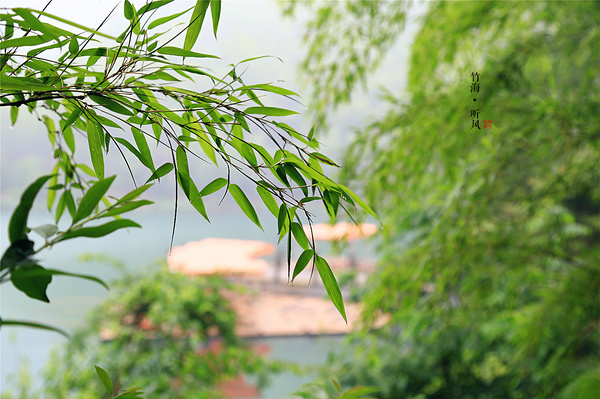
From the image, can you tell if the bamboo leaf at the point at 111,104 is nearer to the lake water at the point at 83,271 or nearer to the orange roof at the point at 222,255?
the lake water at the point at 83,271

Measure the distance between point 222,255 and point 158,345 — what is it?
3.55 feet

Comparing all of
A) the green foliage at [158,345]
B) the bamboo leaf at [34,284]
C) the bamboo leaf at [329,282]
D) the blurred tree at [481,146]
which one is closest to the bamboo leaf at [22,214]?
the bamboo leaf at [34,284]

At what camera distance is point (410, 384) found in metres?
2.15

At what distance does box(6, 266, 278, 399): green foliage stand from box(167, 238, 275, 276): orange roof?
1.97 ft

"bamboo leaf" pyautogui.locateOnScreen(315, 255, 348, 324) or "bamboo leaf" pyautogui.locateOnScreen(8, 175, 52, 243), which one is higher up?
"bamboo leaf" pyautogui.locateOnScreen(8, 175, 52, 243)

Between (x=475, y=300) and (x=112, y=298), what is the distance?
1.61 meters

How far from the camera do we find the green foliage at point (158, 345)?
2.07 meters

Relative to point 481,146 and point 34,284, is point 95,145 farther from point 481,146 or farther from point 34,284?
point 481,146

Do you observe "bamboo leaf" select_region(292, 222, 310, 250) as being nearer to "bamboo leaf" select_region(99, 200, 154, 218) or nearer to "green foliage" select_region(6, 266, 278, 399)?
"bamboo leaf" select_region(99, 200, 154, 218)

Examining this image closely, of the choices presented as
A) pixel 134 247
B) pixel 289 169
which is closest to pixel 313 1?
pixel 289 169

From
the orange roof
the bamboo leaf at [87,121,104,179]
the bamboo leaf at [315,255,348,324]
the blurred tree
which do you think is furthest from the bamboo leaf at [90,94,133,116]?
the orange roof

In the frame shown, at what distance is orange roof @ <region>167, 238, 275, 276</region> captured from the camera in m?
3.10

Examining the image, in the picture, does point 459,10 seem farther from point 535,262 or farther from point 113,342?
point 113,342

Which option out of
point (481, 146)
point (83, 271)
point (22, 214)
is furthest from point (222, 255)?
point (22, 214)
